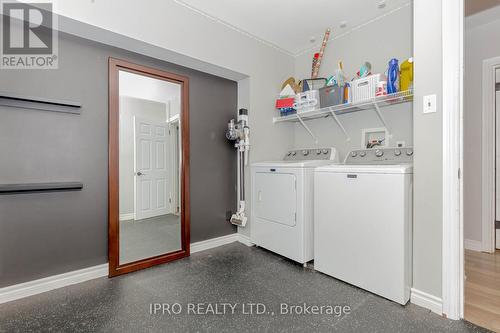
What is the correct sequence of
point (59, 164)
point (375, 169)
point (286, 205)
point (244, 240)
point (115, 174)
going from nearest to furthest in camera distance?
1. point (375, 169)
2. point (59, 164)
3. point (115, 174)
4. point (286, 205)
5. point (244, 240)

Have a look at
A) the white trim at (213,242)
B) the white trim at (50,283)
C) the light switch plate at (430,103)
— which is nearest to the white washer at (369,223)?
the light switch plate at (430,103)

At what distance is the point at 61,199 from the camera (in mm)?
1891

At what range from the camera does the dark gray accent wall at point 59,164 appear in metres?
1.71

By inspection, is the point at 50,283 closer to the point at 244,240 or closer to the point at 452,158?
the point at 244,240

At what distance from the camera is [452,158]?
1.48m

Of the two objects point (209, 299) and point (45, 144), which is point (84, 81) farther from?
point (209, 299)

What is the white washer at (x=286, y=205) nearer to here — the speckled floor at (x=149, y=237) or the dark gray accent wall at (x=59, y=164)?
the speckled floor at (x=149, y=237)

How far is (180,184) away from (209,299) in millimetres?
1211

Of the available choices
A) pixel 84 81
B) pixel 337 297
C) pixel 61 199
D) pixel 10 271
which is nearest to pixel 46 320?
pixel 10 271

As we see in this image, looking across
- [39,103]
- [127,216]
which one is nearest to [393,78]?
[127,216]

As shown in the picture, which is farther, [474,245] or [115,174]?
[474,245]

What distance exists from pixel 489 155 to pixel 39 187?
4.22 meters

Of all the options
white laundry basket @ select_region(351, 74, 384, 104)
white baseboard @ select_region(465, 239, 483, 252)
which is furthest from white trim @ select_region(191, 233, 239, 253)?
white baseboard @ select_region(465, 239, 483, 252)

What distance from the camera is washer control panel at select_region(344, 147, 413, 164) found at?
200cm
